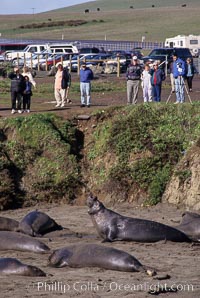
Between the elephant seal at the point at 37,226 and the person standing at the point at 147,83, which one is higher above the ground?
the person standing at the point at 147,83

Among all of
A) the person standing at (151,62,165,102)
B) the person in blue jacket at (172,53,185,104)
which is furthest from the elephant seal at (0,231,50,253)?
the person standing at (151,62,165,102)

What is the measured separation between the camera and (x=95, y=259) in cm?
1473

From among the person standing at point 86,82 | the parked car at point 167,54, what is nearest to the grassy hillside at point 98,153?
the person standing at point 86,82

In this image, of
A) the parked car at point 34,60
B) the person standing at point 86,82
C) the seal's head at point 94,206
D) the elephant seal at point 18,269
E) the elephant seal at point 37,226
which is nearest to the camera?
the elephant seal at point 18,269

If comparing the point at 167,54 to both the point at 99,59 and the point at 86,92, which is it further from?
the point at 86,92

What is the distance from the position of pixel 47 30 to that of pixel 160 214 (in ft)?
315

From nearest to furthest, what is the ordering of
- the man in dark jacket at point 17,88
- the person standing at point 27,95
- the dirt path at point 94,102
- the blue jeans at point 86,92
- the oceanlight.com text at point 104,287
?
the oceanlight.com text at point 104,287, the dirt path at point 94,102, the man in dark jacket at point 17,88, the person standing at point 27,95, the blue jeans at point 86,92

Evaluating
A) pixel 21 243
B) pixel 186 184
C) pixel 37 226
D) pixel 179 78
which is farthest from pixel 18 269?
pixel 179 78

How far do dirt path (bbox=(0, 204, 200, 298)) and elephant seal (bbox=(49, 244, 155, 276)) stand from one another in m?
0.13

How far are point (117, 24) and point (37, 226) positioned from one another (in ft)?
327

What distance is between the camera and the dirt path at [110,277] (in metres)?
12.9

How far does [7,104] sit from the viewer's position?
31.5m

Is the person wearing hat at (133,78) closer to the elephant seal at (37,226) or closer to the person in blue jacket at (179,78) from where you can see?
the person in blue jacket at (179,78)

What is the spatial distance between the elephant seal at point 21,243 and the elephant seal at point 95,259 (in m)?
1.15
